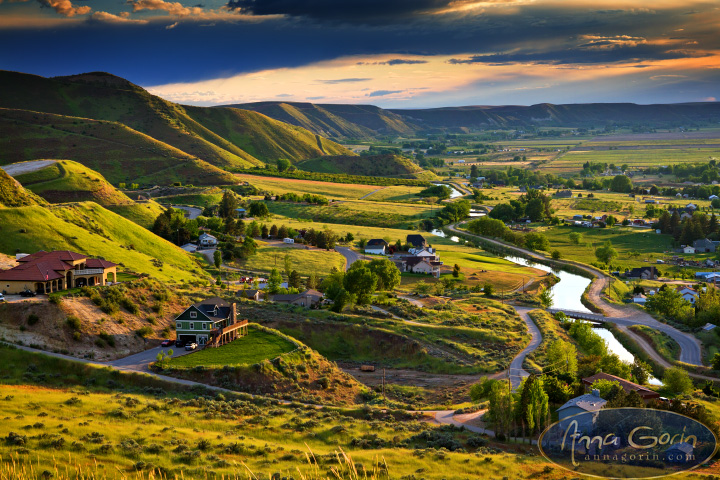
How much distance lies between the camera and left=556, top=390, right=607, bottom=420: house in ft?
120

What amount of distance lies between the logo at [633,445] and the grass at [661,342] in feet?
159

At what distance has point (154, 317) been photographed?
170 feet

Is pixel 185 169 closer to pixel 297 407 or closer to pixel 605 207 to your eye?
pixel 605 207

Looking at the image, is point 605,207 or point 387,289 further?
point 605,207

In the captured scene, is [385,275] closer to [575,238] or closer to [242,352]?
[242,352]

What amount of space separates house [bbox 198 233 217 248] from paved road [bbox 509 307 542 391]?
50587 mm

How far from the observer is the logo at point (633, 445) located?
17.7 meters

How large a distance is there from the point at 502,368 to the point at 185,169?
465ft

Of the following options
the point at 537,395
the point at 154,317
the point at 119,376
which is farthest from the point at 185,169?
the point at 537,395

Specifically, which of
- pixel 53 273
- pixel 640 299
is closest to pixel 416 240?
pixel 640 299

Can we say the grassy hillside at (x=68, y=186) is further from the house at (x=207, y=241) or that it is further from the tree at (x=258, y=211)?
the tree at (x=258, y=211)

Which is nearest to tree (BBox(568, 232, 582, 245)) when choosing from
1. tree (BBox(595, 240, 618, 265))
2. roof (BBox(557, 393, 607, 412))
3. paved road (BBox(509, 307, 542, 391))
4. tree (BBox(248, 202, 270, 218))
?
tree (BBox(595, 240, 618, 265))

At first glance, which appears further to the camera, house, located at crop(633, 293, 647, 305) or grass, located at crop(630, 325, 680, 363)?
house, located at crop(633, 293, 647, 305)

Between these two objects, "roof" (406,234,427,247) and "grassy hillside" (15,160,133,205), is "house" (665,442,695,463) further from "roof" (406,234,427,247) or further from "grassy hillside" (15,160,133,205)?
"grassy hillside" (15,160,133,205)
